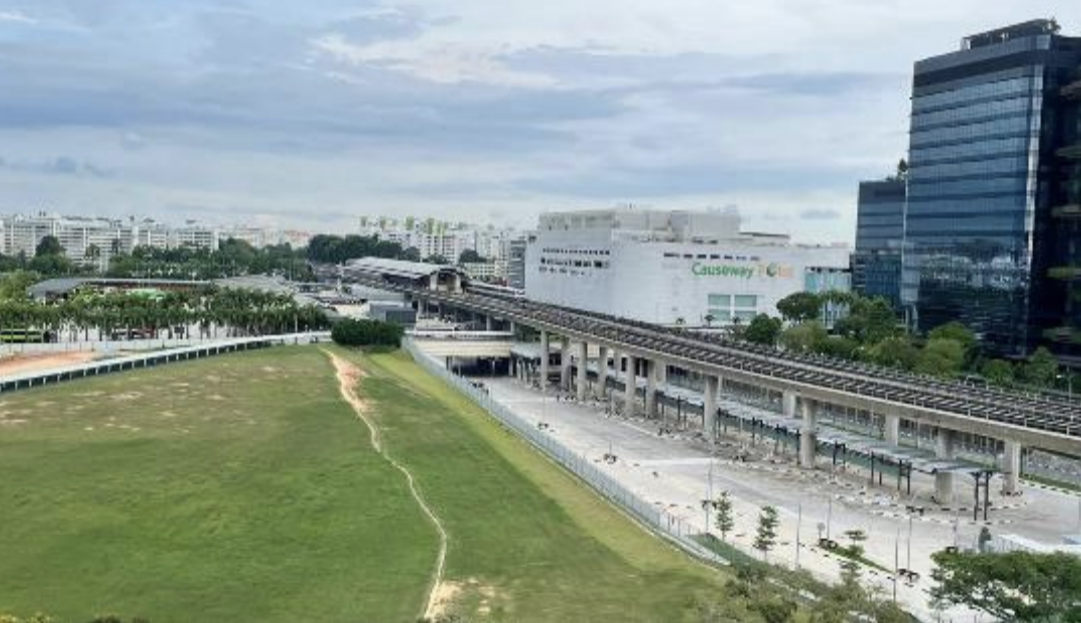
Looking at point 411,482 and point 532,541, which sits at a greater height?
point 411,482

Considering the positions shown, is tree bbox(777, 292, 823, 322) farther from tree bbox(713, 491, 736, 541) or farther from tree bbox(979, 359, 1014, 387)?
tree bbox(713, 491, 736, 541)

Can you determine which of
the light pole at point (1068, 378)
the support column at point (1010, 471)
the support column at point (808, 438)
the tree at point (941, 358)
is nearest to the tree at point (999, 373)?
the tree at point (941, 358)

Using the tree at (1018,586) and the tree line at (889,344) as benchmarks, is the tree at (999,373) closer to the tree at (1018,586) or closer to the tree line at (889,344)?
the tree line at (889,344)

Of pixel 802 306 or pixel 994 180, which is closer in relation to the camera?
pixel 994 180

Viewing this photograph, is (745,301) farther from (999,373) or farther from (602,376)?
(999,373)

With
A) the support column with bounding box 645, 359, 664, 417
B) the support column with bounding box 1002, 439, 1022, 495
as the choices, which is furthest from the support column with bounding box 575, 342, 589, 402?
the support column with bounding box 1002, 439, 1022, 495

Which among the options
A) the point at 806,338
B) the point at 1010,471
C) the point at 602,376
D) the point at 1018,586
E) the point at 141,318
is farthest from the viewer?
the point at 141,318

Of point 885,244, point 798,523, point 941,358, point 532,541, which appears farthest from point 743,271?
point 532,541
